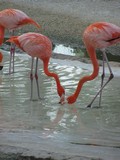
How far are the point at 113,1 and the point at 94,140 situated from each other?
11.1 meters

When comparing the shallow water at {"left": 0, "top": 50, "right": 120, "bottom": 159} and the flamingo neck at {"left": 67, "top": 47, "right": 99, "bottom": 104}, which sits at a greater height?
the flamingo neck at {"left": 67, "top": 47, "right": 99, "bottom": 104}

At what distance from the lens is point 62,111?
585 cm

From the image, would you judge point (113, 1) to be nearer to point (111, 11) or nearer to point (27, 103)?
point (111, 11)

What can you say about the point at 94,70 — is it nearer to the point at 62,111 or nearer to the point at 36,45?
the point at 62,111

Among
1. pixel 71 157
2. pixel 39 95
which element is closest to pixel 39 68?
pixel 39 95

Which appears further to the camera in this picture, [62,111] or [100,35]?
[100,35]

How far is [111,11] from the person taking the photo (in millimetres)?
13930

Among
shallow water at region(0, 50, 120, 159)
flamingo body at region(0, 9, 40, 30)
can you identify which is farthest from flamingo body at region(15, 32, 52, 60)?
flamingo body at region(0, 9, 40, 30)

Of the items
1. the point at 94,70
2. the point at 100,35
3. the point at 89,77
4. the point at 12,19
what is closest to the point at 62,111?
the point at 89,77

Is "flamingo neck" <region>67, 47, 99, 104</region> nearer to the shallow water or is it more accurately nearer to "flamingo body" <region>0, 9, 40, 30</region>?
the shallow water

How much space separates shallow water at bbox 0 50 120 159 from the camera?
4.79 meters

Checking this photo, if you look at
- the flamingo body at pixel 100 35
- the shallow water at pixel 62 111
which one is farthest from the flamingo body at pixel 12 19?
the flamingo body at pixel 100 35

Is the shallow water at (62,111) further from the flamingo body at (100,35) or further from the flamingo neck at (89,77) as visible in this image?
the flamingo body at (100,35)

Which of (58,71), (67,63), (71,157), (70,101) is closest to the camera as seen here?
(71,157)
